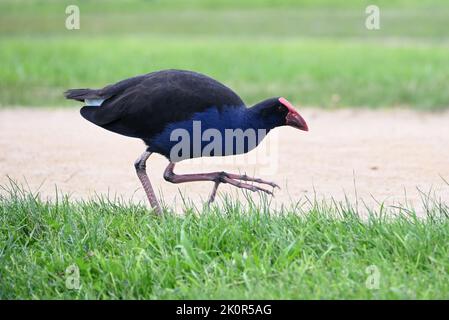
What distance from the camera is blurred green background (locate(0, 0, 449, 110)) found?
11.3 metres

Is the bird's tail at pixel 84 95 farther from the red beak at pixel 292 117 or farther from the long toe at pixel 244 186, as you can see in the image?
the red beak at pixel 292 117

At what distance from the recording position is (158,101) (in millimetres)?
5461

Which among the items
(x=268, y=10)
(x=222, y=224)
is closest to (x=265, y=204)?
(x=222, y=224)

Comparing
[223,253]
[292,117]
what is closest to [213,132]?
[292,117]

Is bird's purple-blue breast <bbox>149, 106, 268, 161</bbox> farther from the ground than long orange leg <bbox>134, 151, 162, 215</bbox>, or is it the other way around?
bird's purple-blue breast <bbox>149, 106, 268, 161</bbox>

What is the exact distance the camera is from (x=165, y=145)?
548 cm

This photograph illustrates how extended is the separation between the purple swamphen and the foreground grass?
0.37m

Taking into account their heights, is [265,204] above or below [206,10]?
below

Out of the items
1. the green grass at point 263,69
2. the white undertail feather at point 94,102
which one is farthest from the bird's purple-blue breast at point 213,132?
the green grass at point 263,69

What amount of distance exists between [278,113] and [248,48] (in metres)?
9.46

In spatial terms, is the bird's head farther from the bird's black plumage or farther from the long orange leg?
the long orange leg

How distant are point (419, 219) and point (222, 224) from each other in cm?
110

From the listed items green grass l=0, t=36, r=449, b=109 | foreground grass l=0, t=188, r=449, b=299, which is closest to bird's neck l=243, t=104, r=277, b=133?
foreground grass l=0, t=188, r=449, b=299
